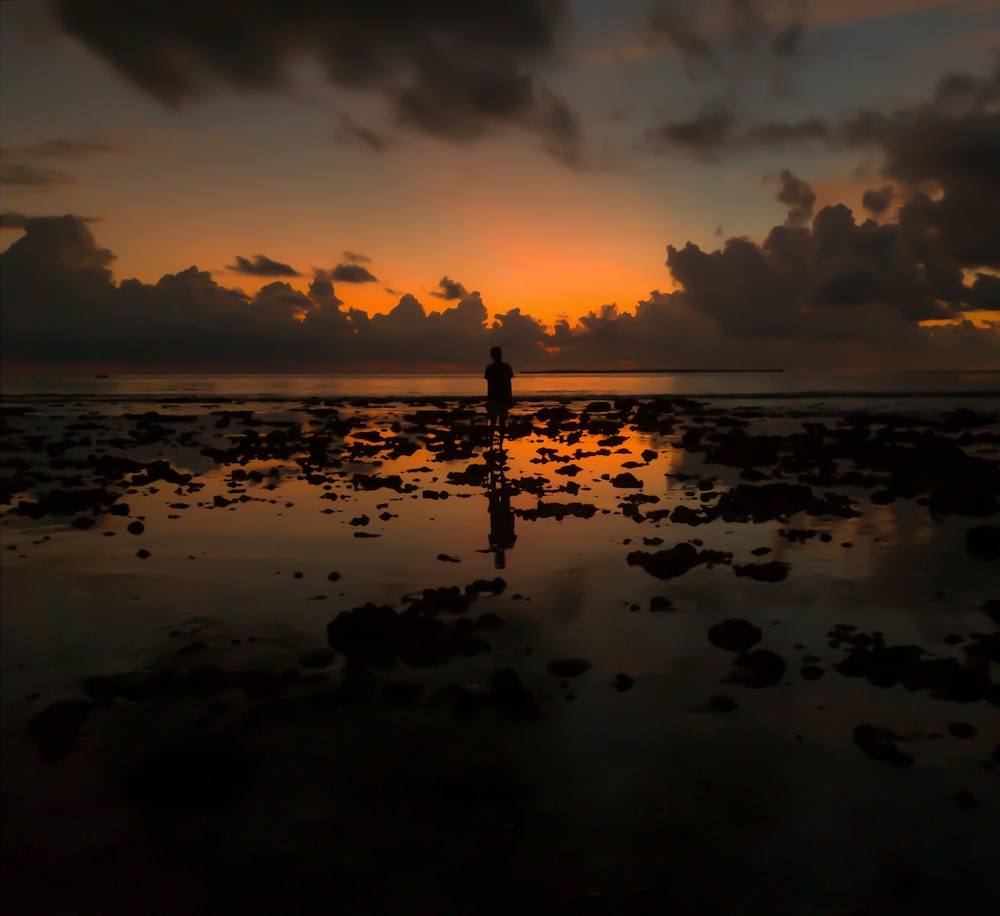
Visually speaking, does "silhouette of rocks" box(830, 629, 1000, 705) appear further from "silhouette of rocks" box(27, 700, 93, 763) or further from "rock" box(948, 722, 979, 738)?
"silhouette of rocks" box(27, 700, 93, 763)

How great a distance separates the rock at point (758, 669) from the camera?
26.9 feet

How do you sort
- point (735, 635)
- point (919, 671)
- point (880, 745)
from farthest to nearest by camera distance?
point (735, 635)
point (919, 671)
point (880, 745)

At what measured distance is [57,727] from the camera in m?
7.12

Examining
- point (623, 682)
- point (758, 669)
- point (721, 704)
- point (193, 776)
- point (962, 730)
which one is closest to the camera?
point (193, 776)

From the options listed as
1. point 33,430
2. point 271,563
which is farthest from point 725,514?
point 33,430

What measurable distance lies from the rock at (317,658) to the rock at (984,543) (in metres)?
12.0

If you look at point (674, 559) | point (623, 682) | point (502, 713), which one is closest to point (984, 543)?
point (674, 559)

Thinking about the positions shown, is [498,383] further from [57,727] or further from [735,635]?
[57,727]

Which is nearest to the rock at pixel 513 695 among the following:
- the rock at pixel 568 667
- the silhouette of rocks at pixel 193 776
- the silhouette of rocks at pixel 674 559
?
the rock at pixel 568 667

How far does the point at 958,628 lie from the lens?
10.0 m

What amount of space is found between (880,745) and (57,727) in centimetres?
764

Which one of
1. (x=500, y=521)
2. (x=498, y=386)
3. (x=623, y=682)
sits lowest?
(x=500, y=521)

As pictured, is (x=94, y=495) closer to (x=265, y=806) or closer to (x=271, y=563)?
(x=271, y=563)

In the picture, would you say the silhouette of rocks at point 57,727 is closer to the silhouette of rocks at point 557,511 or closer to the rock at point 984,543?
the silhouette of rocks at point 557,511
